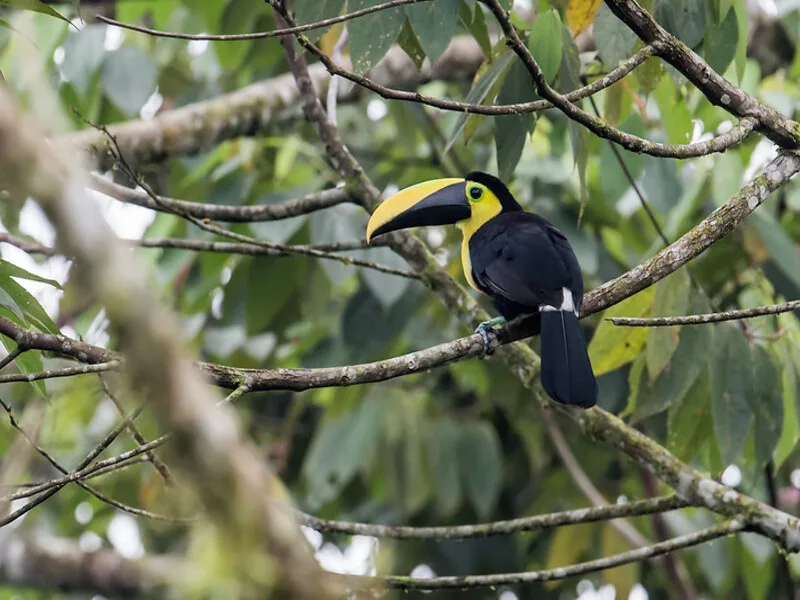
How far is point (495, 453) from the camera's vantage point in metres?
5.03

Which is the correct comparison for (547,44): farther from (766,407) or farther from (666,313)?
(766,407)

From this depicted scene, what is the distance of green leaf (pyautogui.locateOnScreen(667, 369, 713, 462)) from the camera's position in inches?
129

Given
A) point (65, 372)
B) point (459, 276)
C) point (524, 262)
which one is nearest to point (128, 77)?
point (459, 276)

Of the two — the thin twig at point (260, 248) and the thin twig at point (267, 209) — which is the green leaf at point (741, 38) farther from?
the thin twig at point (267, 209)

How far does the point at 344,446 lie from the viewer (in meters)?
4.80

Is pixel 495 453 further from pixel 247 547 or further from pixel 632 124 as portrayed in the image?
pixel 247 547

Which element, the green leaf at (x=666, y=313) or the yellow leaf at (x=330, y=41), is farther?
the yellow leaf at (x=330, y=41)

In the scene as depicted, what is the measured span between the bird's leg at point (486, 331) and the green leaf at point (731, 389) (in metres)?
0.67

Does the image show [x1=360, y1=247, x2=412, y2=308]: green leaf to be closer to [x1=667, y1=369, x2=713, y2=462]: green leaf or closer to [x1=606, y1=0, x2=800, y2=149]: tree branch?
[x1=667, y1=369, x2=713, y2=462]: green leaf

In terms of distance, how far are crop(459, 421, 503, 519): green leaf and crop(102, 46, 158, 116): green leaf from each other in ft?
7.17

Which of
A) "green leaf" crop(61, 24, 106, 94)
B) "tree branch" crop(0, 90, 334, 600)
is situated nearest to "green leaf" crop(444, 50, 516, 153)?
"tree branch" crop(0, 90, 334, 600)

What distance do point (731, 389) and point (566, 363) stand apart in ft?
1.87

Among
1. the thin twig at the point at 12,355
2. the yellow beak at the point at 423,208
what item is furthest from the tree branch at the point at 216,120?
the thin twig at the point at 12,355

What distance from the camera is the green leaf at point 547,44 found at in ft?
8.53
